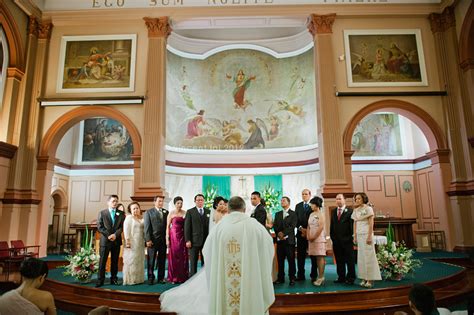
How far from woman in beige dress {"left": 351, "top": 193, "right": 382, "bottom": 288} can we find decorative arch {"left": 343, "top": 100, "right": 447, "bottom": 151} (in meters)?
4.09

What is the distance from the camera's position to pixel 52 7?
10.0 metres

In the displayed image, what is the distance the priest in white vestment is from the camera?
3389mm

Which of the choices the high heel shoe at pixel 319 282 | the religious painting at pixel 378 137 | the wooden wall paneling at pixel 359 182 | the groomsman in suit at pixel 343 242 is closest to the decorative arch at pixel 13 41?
the groomsman in suit at pixel 343 242

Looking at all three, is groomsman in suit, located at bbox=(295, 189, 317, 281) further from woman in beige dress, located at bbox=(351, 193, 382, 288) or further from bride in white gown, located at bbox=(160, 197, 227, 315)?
bride in white gown, located at bbox=(160, 197, 227, 315)

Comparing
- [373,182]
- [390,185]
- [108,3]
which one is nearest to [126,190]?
[108,3]

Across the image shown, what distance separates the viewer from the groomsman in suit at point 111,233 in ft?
19.4

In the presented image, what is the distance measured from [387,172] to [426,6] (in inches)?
229

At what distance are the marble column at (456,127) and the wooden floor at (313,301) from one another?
12.2ft

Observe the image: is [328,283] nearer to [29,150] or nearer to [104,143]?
[29,150]

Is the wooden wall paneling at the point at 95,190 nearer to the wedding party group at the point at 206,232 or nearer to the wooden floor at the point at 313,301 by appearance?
the wedding party group at the point at 206,232

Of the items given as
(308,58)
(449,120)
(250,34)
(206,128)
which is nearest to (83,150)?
(206,128)

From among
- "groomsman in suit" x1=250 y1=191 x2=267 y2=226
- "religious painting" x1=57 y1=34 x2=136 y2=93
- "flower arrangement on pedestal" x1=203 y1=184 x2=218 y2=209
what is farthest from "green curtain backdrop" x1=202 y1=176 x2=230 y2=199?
"groomsman in suit" x1=250 y1=191 x2=267 y2=226

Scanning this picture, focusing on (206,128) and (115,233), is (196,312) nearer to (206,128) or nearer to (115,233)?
(115,233)

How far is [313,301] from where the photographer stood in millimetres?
4902
